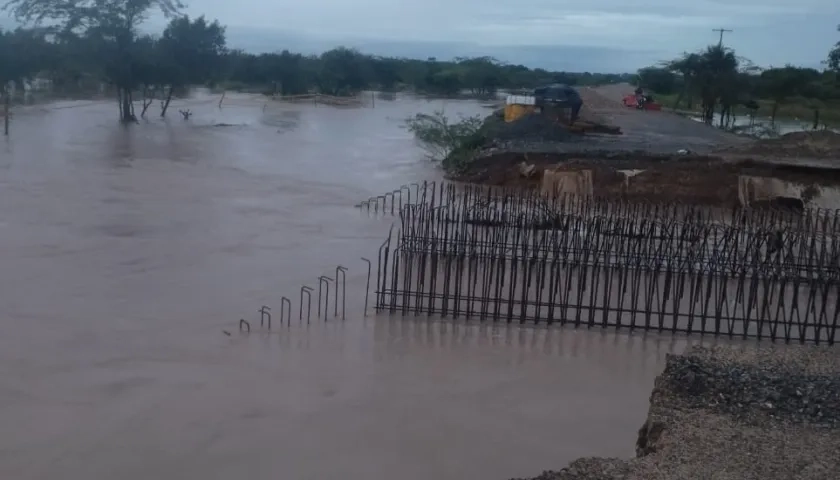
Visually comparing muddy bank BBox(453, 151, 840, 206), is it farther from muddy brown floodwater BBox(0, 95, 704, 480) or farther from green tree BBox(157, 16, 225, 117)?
green tree BBox(157, 16, 225, 117)

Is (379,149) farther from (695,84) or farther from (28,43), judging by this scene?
(28,43)

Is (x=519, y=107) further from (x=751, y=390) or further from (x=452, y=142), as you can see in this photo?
(x=751, y=390)

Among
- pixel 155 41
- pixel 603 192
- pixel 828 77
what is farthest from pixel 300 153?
pixel 828 77

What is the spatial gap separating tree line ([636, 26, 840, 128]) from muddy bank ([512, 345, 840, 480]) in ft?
80.0

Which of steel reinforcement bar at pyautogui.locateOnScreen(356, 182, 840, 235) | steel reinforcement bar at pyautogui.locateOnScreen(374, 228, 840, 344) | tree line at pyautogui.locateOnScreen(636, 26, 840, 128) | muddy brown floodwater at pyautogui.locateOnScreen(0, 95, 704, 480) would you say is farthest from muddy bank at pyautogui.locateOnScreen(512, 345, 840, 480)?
tree line at pyautogui.locateOnScreen(636, 26, 840, 128)

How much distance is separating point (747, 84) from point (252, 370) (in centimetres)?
2635

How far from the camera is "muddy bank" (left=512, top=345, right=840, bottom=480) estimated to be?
4.33 meters

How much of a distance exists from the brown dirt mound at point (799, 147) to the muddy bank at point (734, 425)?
1266cm

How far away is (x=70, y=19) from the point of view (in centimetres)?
2912

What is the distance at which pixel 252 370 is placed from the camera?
300 inches

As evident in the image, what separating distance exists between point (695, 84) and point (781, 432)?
27269 millimetres

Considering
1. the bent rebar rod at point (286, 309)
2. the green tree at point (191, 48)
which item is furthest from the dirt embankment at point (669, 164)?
the green tree at point (191, 48)

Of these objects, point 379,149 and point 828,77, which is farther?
point 828,77

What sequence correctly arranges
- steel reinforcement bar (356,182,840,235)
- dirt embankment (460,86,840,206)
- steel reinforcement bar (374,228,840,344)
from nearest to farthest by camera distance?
steel reinforcement bar (374,228,840,344)
steel reinforcement bar (356,182,840,235)
dirt embankment (460,86,840,206)
